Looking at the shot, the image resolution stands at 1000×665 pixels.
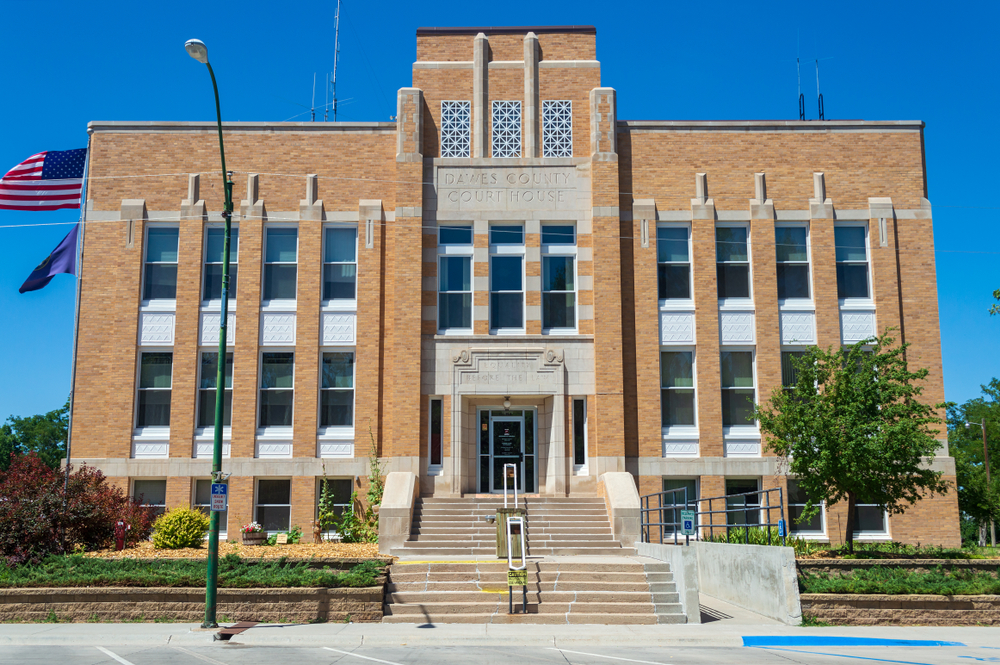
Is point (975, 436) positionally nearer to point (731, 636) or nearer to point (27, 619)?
point (731, 636)

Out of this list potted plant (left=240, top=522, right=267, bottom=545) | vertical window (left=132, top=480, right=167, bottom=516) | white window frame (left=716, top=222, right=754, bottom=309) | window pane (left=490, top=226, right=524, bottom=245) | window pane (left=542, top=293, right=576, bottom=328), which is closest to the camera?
potted plant (left=240, top=522, right=267, bottom=545)

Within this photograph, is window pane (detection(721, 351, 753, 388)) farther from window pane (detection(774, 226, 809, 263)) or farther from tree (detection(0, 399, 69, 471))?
tree (detection(0, 399, 69, 471))

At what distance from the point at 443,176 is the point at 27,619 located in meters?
15.5

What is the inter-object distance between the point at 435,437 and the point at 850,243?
13.6 metres

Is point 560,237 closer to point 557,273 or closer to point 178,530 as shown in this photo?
point 557,273

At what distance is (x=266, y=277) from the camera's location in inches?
993

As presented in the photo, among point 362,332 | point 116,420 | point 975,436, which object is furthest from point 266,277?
point 975,436

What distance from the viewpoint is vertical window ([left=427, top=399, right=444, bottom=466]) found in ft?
78.3

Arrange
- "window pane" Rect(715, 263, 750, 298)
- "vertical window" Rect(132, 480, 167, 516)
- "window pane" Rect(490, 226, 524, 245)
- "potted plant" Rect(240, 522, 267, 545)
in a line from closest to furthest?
"potted plant" Rect(240, 522, 267, 545), "vertical window" Rect(132, 480, 167, 516), "window pane" Rect(490, 226, 524, 245), "window pane" Rect(715, 263, 750, 298)

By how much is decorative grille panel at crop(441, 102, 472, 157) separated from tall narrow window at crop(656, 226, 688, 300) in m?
6.35

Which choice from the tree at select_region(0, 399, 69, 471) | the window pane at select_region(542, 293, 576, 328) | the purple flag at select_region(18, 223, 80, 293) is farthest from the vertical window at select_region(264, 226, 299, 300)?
the tree at select_region(0, 399, 69, 471)

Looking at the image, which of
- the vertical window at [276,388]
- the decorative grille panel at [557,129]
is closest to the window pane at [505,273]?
the decorative grille panel at [557,129]

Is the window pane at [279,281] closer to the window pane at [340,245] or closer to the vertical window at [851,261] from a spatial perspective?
the window pane at [340,245]

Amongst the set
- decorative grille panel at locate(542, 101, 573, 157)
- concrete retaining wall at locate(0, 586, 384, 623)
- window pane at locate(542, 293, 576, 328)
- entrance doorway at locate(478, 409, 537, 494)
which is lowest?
concrete retaining wall at locate(0, 586, 384, 623)
